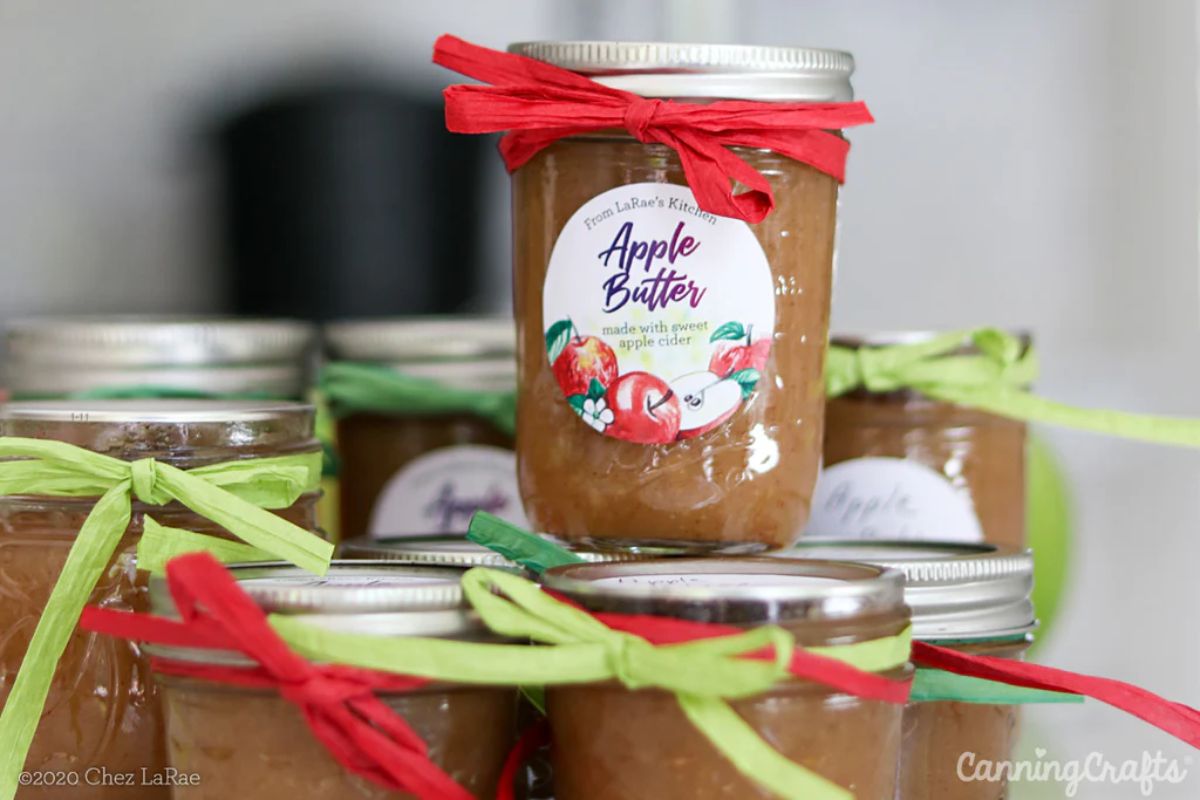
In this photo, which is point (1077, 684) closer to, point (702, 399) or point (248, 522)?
point (702, 399)

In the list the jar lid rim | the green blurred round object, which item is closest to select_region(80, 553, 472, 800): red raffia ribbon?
the jar lid rim

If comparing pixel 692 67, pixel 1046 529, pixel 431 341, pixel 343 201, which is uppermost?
pixel 692 67

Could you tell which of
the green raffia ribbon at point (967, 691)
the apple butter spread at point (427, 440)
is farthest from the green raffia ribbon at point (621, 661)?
the apple butter spread at point (427, 440)

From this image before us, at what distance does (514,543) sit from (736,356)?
17cm

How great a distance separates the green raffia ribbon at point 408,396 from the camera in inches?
45.5

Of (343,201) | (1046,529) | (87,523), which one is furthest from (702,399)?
(343,201)

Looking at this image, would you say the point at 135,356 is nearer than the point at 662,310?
No

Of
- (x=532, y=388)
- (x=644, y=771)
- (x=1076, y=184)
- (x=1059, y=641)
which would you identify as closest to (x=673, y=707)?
(x=644, y=771)

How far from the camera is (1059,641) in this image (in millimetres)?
1747

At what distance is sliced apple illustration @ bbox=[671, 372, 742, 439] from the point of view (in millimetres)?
781

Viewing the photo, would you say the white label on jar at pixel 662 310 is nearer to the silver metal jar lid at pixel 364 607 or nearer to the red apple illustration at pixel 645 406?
the red apple illustration at pixel 645 406

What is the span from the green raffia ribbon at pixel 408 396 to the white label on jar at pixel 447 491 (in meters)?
0.04

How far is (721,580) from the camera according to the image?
2.32ft

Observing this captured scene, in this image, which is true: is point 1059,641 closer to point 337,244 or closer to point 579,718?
point 337,244
